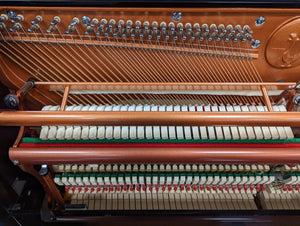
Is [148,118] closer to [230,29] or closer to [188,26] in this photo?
[188,26]

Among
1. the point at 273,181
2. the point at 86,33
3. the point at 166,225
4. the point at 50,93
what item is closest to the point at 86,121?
the point at 86,33

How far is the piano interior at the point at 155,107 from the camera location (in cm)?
124

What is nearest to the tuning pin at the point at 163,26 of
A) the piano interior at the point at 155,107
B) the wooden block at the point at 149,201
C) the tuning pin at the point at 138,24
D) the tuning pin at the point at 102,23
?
the piano interior at the point at 155,107

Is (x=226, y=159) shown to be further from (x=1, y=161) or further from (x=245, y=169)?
(x=1, y=161)

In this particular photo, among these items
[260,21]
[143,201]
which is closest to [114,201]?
[143,201]

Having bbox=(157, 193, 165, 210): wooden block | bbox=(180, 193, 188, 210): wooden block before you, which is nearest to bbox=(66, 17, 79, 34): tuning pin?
bbox=(157, 193, 165, 210): wooden block

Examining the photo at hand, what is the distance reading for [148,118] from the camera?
1.17 m

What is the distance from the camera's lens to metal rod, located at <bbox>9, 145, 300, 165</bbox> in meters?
1.28

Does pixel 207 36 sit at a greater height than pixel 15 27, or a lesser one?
greater

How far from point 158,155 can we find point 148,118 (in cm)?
27

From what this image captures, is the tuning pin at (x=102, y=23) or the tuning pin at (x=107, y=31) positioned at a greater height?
the tuning pin at (x=102, y=23)

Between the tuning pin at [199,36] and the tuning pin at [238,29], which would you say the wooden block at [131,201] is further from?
the tuning pin at [238,29]

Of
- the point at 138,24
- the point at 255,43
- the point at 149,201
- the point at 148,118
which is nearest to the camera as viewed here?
the point at 148,118

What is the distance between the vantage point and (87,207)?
1924 mm
